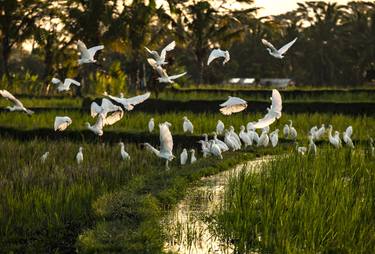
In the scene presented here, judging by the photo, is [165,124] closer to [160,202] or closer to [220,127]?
[220,127]

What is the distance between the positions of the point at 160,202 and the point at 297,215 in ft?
5.67

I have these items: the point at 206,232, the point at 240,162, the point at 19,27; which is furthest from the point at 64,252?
the point at 19,27

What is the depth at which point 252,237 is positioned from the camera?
17.2 ft

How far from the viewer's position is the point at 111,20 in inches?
935

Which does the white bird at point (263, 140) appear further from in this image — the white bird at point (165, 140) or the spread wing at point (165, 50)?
the white bird at point (165, 140)

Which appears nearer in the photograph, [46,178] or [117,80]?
[46,178]

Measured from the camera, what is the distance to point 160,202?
22.4ft

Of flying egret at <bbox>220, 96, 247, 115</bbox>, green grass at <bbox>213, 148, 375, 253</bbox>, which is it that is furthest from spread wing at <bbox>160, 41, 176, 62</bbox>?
green grass at <bbox>213, 148, 375, 253</bbox>

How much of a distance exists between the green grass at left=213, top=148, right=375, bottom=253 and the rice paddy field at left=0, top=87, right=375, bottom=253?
11mm

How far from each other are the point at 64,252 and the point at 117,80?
18862 millimetres

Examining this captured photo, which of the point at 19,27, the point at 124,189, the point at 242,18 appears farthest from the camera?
the point at 242,18

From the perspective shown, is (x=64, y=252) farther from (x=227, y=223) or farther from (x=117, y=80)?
(x=117, y=80)

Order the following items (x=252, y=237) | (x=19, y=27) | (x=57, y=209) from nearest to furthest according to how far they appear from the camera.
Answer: (x=252, y=237) → (x=57, y=209) → (x=19, y=27)

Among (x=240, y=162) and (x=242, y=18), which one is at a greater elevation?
(x=242, y=18)
